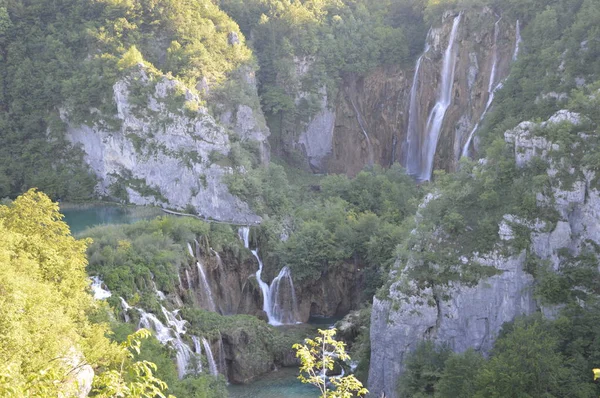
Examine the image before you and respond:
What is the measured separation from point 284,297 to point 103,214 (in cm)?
1541

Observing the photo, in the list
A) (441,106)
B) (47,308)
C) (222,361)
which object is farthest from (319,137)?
(47,308)

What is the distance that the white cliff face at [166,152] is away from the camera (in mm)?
43906

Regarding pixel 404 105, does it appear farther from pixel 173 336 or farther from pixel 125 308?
pixel 125 308

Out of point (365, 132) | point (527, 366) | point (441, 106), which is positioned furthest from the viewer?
point (365, 132)

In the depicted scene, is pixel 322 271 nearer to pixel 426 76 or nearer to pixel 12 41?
pixel 426 76

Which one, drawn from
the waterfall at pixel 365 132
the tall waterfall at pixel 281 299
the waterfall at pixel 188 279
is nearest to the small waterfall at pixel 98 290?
the waterfall at pixel 188 279

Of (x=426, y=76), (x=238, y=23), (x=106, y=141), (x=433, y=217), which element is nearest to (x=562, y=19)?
(x=426, y=76)

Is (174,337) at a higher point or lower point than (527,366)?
higher

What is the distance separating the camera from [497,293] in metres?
25.3

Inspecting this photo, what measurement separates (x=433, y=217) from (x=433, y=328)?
4.53 m

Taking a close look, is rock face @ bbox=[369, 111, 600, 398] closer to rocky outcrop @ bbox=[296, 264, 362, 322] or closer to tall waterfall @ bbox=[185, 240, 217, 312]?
rocky outcrop @ bbox=[296, 264, 362, 322]

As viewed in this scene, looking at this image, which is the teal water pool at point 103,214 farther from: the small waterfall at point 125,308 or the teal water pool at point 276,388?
the teal water pool at point 276,388

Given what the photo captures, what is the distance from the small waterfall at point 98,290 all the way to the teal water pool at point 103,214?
12.9 metres

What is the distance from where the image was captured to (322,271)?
37.0 metres
